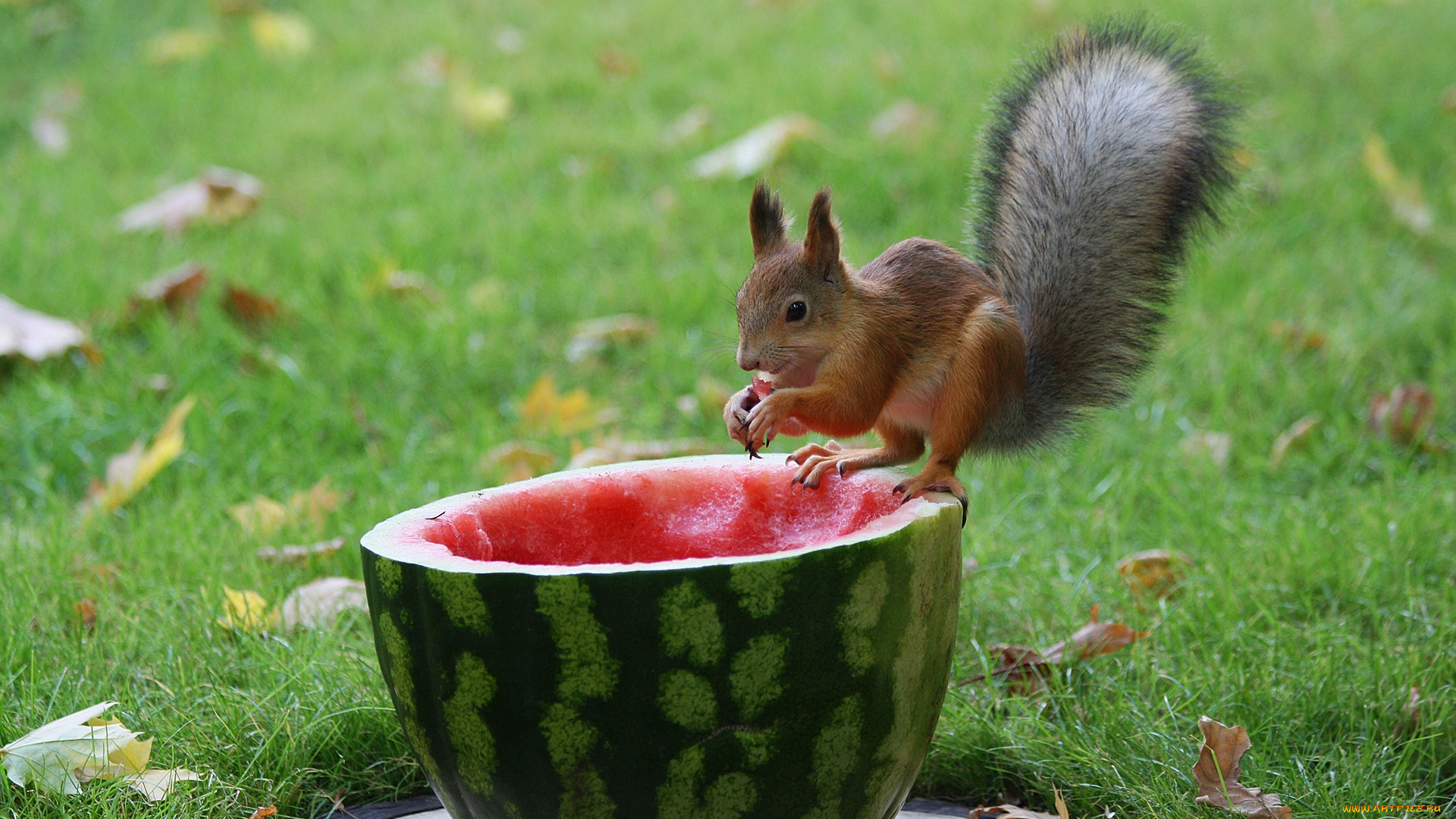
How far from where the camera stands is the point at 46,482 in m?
3.69

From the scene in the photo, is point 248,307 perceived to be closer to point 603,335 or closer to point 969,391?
point 603,335

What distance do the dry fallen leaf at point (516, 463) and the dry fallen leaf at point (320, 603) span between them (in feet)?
2.61

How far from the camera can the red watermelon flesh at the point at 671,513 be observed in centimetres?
213

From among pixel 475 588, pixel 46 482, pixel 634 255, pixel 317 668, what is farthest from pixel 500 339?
pixel 475 588

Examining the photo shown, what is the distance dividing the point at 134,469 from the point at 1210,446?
2968mm

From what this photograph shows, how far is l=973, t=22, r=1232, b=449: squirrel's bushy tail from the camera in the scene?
7.07 feet

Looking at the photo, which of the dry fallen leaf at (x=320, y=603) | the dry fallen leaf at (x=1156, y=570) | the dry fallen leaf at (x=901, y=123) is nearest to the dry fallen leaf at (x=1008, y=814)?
the dry fallen leaf at (x=1156, y=570)

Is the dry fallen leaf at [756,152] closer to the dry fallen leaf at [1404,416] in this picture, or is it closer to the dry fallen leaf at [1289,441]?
the dry fallen leaf at [1289,441]

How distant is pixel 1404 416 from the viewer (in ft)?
12.1

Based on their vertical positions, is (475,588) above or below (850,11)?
below

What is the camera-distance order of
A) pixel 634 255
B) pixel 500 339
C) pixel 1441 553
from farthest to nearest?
pixel 634 255
pixel 500 339
pixel 1441 553

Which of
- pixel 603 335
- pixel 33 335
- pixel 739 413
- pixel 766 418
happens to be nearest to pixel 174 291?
pixel 33 335

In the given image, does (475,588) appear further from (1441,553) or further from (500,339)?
(500,339)

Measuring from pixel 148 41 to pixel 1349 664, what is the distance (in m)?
7.39
